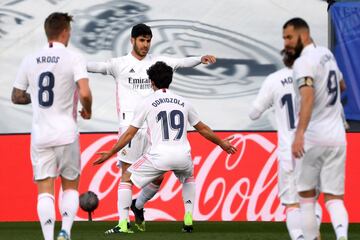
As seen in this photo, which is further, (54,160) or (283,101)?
Result: (283,101)

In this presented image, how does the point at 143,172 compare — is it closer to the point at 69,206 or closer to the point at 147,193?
the point at 147,193

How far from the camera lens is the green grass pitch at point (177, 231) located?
11453 mm

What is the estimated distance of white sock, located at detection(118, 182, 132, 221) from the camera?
12094 millimetres

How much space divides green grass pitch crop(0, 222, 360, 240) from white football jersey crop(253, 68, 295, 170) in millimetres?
1806

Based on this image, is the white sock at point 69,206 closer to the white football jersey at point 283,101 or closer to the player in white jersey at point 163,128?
the white football jersey at point 283,101

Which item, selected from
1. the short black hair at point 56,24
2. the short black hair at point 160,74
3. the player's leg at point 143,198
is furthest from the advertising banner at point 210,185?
the short black hair at point 56,24

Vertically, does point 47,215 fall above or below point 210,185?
above

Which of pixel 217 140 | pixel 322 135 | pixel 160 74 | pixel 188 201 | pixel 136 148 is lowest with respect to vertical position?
pixel 188 201

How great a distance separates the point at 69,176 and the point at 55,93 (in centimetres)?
66

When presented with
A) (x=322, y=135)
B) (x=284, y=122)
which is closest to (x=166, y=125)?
(x=284, y=122)

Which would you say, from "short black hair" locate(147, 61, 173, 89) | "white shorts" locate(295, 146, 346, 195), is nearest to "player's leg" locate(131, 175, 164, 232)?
"short black hair" locate(147, 61, 173, 89)

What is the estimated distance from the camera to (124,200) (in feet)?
39.9

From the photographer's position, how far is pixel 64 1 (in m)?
19.1

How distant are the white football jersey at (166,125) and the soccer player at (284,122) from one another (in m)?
1.94
